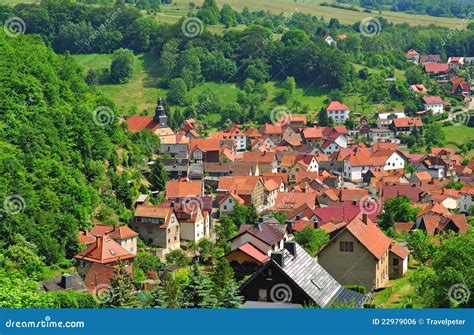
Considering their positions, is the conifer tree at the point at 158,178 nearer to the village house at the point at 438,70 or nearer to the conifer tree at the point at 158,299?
the conifer tree at the point at 158,299

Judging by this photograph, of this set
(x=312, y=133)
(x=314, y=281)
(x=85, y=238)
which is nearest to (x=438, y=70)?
(x=312, y=133)

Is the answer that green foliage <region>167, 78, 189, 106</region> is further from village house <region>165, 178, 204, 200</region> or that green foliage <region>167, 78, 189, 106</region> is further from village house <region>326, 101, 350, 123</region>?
village house <region>165, 178, 204, 200</region>

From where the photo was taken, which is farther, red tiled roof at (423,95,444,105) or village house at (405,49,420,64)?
village house at (405,49,420,64)

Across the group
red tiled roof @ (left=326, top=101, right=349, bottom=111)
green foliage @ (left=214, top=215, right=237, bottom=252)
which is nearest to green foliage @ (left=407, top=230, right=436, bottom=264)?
green foliage @ (left=214, top=215, right=237, bottom=252)

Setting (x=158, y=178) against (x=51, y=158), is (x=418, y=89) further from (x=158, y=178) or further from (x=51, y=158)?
(x=51, y=158)

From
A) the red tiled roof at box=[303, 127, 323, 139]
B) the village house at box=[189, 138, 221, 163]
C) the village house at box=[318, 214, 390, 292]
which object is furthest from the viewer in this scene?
the red tiled roof at box=[303, 127, 323, 139]

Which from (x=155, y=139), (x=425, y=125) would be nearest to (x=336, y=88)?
(x=425, y=125)

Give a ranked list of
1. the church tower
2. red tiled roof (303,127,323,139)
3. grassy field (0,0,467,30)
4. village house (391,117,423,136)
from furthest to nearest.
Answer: grassy field (0,0,467,30)
village house (391,117,423,136)
red tiled roof (303,127,323,139)
the church tower
